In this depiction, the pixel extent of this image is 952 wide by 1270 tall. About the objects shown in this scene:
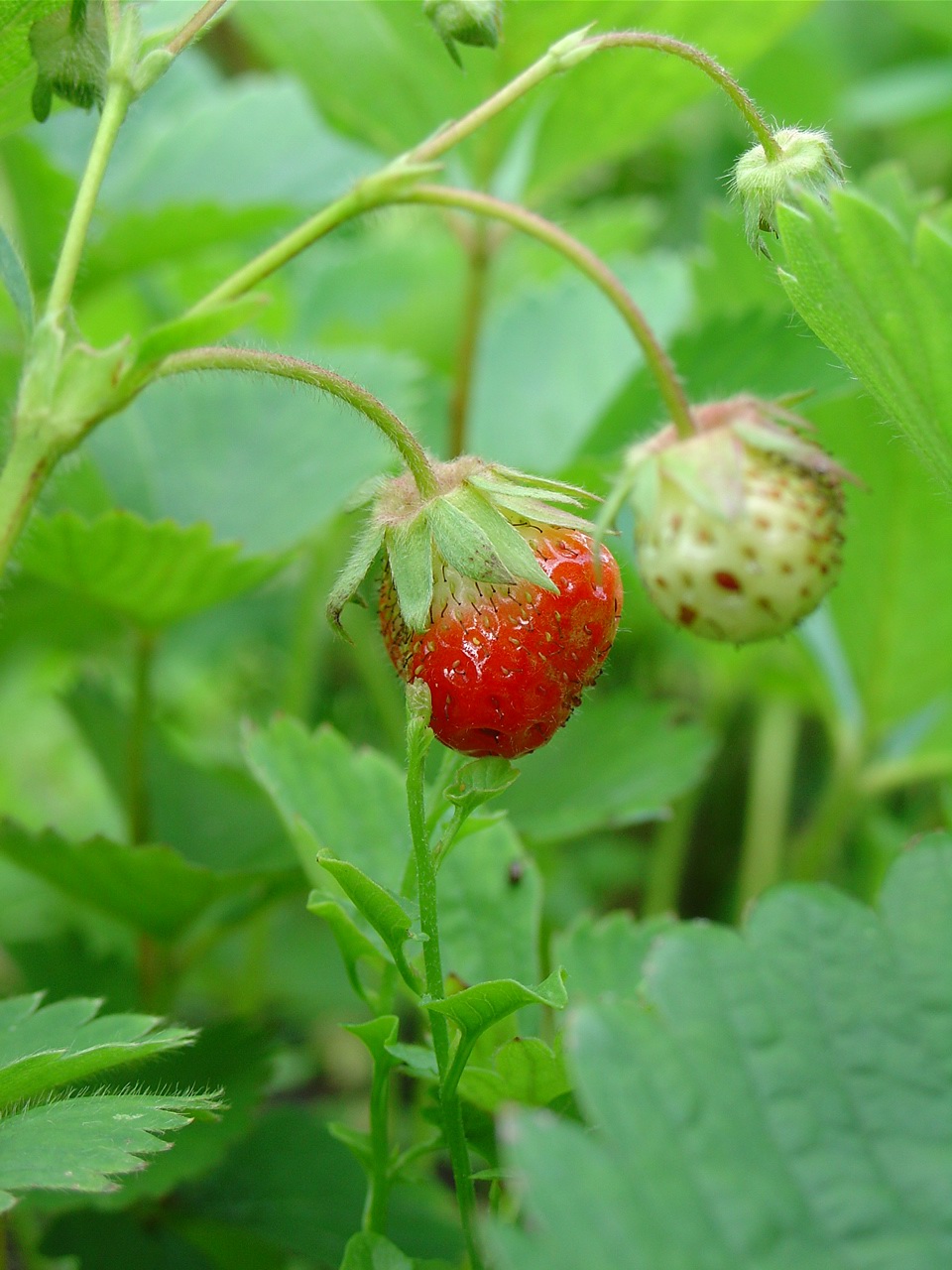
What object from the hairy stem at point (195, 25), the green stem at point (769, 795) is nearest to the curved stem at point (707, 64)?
the hairy stem at point (195, 25)

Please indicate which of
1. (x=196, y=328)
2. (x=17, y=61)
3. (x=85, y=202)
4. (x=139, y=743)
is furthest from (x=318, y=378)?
(x=139, y=743)

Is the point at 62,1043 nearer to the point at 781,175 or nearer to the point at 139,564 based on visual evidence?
the point at 139,564

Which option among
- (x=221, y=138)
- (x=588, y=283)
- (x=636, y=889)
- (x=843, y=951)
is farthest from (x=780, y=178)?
(x=636, y=889)

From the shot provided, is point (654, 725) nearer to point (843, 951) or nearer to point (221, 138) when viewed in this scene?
point (843, 951)

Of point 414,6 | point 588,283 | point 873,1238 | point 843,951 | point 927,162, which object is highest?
point 927,162

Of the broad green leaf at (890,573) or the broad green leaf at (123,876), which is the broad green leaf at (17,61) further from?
the broad green leaf at (890,573)

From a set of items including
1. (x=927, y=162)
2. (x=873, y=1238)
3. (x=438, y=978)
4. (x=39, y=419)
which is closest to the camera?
(x=873, y=1238)

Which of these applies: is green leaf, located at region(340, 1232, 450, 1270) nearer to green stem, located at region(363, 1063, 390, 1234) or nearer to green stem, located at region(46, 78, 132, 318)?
green stem, located at region(363, 1063, 390, 1234)
